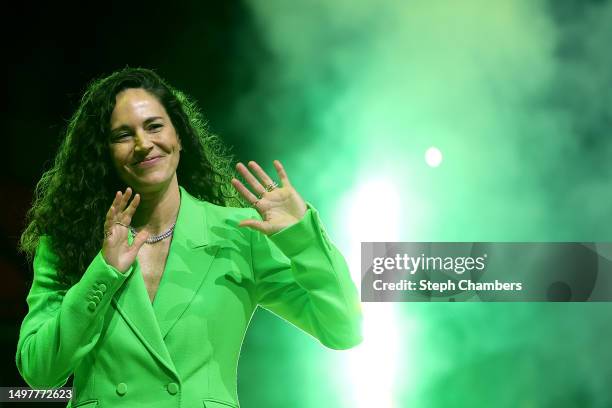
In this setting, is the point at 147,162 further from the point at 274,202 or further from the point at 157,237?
the point at 274,202

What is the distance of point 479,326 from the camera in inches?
126

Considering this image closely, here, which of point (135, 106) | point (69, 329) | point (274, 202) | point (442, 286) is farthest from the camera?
point (442, 286)

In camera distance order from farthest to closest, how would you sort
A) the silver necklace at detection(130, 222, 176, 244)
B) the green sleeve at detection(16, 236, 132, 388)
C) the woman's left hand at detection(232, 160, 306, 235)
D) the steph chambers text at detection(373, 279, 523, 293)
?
1. the steph chambers text at detection(373, 279, 523, 293)
2. the silver necklace at detection(130, 222, 176, 244)
3. the woman's left hand at detection(232, 160, 306, 235)
4. the green sleeve at detection(16, 236, 132, 388)

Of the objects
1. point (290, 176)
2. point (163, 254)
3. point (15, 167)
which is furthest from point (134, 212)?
point (15, 167)

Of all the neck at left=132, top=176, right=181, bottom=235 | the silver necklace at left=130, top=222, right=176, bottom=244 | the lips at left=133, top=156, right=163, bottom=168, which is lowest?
the silver necklace at left=130, top=222, right=176, bottom=244

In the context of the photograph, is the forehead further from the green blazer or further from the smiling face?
the green blazer

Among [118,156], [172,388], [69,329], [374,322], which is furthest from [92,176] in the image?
[374,322]

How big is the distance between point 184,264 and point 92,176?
0.35 meters

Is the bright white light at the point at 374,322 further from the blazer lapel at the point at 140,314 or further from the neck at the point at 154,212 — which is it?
the blazer lapel at the point at 140,314

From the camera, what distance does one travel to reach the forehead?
1.97m

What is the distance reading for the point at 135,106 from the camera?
6.49ft

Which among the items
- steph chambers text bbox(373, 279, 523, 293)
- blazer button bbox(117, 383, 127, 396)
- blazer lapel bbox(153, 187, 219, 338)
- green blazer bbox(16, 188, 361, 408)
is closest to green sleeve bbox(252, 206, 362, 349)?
green blazer bbox(16, 188, 361, 408)

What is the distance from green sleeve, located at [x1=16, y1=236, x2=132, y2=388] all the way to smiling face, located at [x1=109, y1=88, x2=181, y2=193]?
9.2 inches

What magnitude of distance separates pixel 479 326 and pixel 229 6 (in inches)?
60.6
